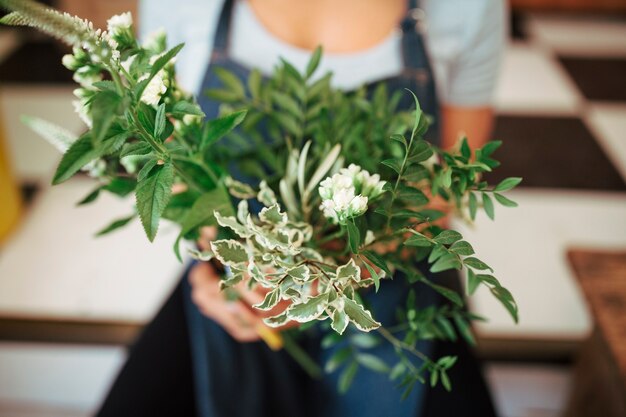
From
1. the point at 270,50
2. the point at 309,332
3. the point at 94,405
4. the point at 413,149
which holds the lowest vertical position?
the point at 94,405

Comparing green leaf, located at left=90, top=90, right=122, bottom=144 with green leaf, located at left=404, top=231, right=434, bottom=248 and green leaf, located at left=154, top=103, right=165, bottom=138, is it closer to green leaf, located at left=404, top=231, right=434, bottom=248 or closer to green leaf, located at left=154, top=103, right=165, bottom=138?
green leaf, located at left=154, top=103, right=165, bottom=138

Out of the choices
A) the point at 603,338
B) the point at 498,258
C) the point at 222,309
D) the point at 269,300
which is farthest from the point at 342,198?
the point at 498,258

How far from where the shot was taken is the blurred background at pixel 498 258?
5.57 ft

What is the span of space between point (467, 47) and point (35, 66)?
8.56 ft

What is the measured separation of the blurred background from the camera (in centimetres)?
170

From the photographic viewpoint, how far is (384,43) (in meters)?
1.18

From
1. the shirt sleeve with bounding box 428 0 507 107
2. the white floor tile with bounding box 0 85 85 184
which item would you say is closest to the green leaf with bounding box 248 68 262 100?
the shirt sleeve with bounding box 428 0 507 107

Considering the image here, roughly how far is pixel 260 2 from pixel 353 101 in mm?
491

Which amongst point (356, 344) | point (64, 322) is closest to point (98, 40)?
point (356, 344)

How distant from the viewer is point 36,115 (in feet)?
9.14

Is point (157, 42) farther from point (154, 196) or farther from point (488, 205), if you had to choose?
point (488, 205)

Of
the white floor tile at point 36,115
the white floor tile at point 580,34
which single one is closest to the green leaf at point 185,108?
the white floor tile at point 36,115

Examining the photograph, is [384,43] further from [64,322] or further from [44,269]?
[44,269]

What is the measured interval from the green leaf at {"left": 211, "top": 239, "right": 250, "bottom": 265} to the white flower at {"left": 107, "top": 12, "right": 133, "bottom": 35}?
190mm
